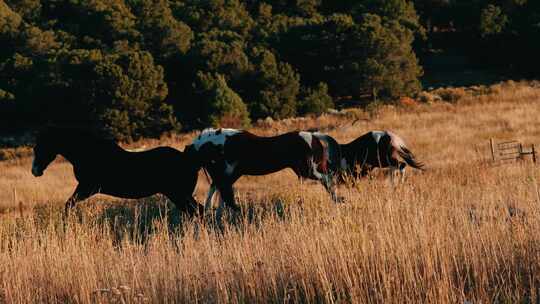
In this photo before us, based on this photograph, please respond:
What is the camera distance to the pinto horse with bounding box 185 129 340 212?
38.6ft

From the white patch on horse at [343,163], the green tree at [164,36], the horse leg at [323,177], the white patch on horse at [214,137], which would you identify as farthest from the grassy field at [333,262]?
the green tree at [164,36]

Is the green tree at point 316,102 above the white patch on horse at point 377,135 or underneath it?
underneath

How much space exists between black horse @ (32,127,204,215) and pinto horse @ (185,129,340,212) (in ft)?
2.79

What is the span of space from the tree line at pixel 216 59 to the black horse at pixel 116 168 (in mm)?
30612

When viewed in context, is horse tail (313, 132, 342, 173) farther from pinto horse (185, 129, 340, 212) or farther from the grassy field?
the grassy field

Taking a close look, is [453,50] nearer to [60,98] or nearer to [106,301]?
[60,98]

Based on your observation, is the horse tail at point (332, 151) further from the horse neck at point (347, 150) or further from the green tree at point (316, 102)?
the green tree at point (316, 102)

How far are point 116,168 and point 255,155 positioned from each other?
2.37 meters

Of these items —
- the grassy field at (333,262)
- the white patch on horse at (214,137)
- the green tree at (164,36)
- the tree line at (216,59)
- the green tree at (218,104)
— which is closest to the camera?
the grassy field at (333,262)

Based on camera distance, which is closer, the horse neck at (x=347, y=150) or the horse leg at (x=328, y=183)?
the horse leg at (x=328, y=183)

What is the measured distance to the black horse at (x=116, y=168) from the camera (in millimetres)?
10695

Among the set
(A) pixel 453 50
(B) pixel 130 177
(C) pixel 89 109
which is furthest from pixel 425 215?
(A) pixel 453 50

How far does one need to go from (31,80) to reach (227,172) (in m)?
44.1

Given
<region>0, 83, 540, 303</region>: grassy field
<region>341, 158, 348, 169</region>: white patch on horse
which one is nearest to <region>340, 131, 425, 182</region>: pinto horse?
<region>341, 158, 348, 169</region>: white patch on horse
